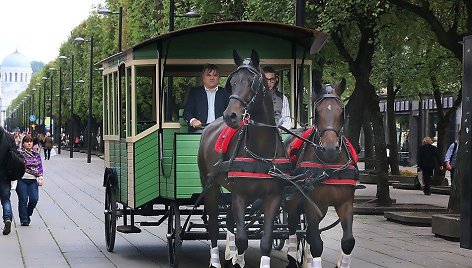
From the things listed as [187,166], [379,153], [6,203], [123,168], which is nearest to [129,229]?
[123,168]

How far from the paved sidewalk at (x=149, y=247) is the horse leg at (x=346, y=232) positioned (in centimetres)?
266

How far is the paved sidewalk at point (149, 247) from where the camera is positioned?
14195mm

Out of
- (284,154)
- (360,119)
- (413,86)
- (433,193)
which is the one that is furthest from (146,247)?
(413,86)

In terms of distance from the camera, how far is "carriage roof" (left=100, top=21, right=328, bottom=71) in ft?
42.3

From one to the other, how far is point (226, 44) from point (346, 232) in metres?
3.77

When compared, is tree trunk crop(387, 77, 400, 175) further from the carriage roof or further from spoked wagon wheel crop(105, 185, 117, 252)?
the carriage roof

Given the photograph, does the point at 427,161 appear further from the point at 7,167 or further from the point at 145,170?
the point at 145,170

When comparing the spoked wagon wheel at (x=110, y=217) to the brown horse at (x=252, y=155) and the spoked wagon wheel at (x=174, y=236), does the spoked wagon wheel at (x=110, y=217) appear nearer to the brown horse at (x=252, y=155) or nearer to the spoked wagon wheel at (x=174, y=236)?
the spoked wagon wheel at (x=174, y=236)

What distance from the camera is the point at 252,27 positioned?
12.8 meters

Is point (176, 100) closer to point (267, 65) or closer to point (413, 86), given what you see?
point (267, 65)

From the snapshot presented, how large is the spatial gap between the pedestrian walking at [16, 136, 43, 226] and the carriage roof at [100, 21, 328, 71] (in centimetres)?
683

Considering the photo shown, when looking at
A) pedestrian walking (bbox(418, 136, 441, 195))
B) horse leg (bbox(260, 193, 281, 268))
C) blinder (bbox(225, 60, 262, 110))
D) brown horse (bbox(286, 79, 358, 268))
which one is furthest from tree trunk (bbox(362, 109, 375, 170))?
blinder (bbox(225, 60, 262, 110))

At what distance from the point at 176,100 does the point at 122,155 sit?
3.57ft

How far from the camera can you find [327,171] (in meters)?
10.6
